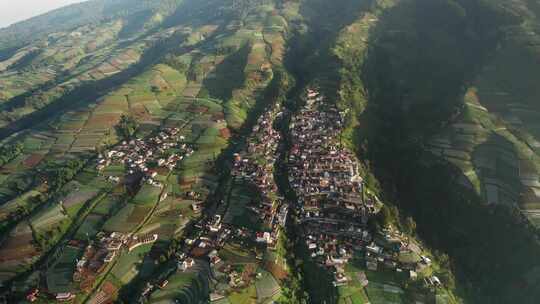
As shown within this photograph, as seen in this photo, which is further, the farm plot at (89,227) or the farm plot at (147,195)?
the farm plot at (147,195)

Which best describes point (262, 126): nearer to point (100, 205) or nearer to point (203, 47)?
point (100, 205)

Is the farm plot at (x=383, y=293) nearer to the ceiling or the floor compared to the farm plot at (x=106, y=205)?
nearer to the floor

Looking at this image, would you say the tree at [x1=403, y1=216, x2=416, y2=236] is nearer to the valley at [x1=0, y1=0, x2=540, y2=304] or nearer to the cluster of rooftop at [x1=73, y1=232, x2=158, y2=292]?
the valley at [x1=0, y1=0, x2=540, y2=304]

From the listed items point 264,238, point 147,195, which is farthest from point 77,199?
point 264,238

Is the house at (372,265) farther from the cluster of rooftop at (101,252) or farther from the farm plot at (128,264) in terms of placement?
the farm plot at (128,264)

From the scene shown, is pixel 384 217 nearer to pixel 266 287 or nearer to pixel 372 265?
pixel 372 265

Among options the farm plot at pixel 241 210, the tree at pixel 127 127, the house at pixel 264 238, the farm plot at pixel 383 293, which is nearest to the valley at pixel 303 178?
the house at pixel 264 238

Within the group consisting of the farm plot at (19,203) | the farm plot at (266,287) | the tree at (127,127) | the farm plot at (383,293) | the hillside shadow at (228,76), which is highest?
the hillside shadow at (228,76)
